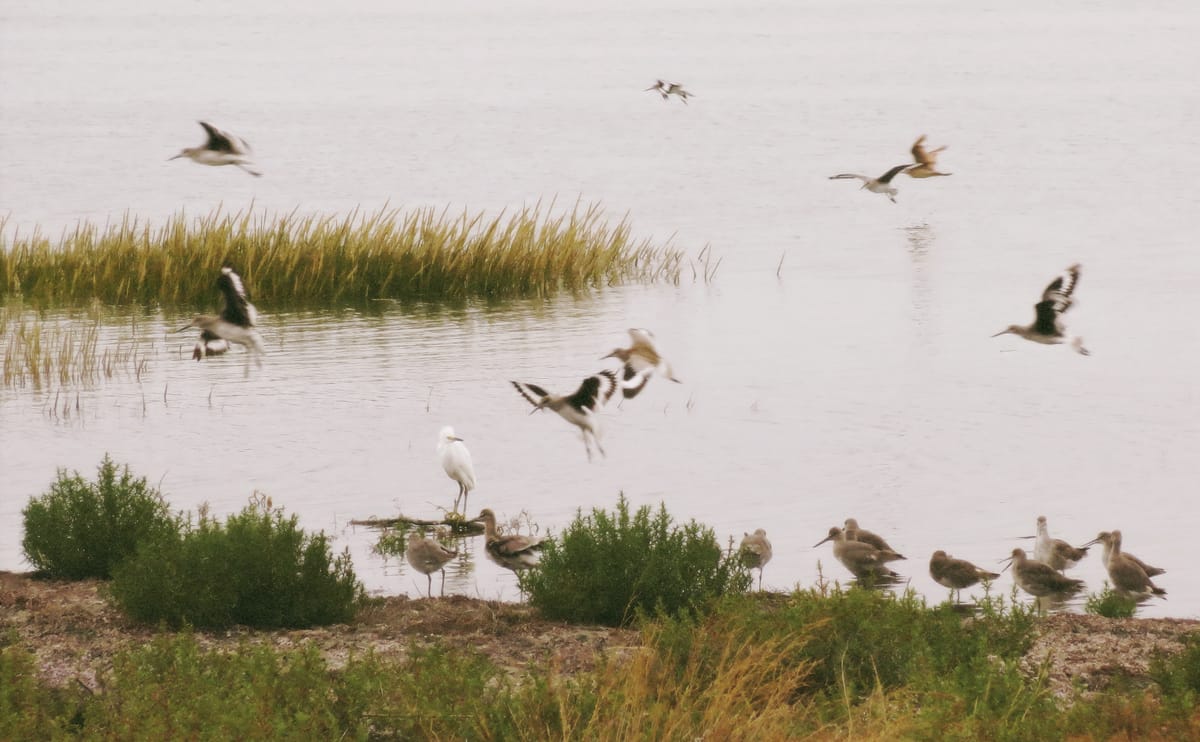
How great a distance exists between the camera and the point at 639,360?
44.4 feet

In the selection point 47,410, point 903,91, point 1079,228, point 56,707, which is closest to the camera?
point 56,707

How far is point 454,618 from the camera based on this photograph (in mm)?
10859

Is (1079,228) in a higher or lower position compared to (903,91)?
lower

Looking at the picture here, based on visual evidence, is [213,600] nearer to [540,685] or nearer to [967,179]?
[540,685]

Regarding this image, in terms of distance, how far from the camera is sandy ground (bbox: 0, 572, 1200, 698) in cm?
977

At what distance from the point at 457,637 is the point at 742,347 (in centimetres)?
1937

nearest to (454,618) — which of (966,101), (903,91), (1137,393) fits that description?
(1137,393)

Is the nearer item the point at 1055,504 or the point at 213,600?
the point at 213,600

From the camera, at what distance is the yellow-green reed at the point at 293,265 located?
30688 mm

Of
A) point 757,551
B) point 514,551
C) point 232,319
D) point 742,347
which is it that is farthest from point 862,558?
point 742,347

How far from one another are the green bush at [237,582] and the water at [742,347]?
2.50 metres

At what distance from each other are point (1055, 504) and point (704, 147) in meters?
66.8

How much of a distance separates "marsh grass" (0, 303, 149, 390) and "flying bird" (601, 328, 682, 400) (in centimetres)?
1259

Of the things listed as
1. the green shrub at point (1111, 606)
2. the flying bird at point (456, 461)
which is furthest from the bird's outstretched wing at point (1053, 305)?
the flying bird at point (456, 461)
